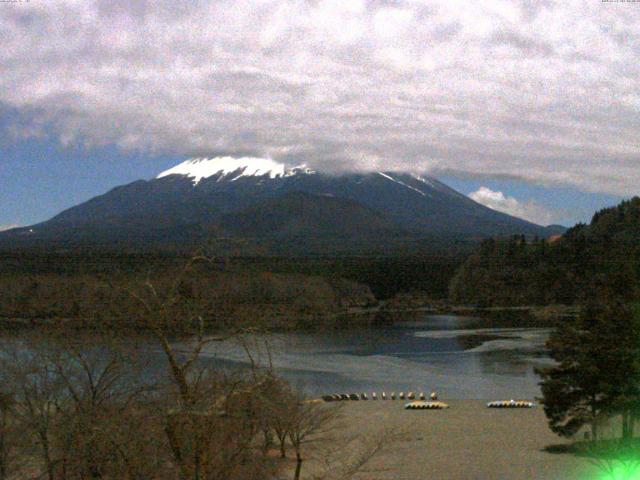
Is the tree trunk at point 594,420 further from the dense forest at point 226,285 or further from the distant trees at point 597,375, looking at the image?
the dense forest at point 226,285

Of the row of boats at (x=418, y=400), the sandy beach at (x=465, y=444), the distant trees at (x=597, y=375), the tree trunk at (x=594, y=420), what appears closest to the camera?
the sandy beach at (x=465, y=444)

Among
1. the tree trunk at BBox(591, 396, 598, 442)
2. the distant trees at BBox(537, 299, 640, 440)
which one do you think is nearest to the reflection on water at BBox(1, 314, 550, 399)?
the distant trees at BBox(537, 299, 640, 440)

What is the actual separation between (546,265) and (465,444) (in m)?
49.5

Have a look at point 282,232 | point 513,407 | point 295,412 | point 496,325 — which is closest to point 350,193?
point 282,232

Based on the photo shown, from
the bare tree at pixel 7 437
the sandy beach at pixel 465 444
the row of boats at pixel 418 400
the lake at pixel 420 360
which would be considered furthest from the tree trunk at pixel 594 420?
the bare tree at pixel 7 437

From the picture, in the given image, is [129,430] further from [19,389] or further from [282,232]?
[282,232]

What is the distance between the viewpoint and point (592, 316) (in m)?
17.5

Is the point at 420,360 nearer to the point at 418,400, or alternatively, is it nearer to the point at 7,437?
the point at 418,400

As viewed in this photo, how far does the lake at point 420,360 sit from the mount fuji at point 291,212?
71.8 feet

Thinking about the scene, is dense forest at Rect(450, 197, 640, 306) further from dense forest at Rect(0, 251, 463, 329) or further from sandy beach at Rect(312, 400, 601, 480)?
sandy beach at Rect(312, 400, 601, 480)

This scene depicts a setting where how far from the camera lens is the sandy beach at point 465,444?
14.5m

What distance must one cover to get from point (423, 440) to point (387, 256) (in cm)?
5435

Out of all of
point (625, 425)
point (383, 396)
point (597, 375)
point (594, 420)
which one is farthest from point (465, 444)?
point (383, 396)

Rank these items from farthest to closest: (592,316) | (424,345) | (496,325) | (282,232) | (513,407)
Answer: (282,232), (496,325), (424,345), (513,407), (592,316)
